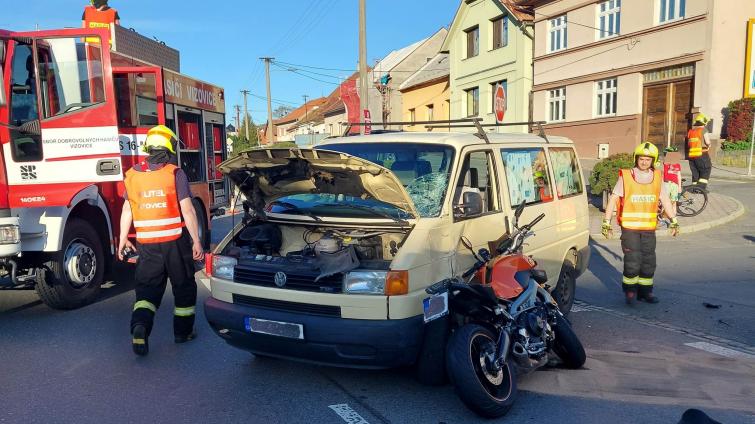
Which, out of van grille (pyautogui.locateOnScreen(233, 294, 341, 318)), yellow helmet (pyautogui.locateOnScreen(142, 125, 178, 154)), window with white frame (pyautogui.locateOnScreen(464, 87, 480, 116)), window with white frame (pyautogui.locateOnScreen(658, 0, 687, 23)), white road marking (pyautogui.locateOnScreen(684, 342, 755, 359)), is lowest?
white road marking (pyautogui.locateOnScreen(684, 342, 755, 359))

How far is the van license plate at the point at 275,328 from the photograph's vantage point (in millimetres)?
3939

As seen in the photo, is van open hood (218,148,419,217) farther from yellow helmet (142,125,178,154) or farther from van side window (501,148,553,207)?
van side window (501,148,553,207)

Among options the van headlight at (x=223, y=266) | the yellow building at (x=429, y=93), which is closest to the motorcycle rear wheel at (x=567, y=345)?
the van headlight at (x=223, y=266)

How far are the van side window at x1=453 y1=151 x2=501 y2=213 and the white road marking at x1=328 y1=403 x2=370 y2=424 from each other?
1835 millimetres

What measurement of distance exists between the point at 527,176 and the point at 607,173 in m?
8.40

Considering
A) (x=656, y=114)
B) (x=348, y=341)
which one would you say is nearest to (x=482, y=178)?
(x=348, y=341)

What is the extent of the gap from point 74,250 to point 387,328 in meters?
4.42

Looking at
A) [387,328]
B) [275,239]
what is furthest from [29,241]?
[387,328]

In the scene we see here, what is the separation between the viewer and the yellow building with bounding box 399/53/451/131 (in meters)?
36.6

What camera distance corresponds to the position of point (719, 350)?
5.08 m

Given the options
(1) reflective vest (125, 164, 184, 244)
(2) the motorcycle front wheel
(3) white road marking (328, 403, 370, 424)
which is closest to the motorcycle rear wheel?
(2) the motorcycle front wheel

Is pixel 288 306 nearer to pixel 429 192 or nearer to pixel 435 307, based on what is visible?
pixel 435 307

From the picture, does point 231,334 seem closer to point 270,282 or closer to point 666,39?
point 270,282

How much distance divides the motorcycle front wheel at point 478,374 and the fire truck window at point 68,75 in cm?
539
